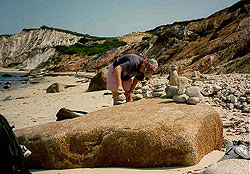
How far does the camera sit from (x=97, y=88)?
11.4 meters

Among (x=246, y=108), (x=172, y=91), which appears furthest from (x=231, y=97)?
(x=172, y=91)

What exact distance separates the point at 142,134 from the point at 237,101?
330cm

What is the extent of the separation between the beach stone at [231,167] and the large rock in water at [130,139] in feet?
1.89

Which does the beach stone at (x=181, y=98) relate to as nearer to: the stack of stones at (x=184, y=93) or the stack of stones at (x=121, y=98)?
the stack of stones at (x=184, y=93)

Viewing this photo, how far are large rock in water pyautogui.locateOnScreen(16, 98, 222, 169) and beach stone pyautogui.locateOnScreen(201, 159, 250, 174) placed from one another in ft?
1.89

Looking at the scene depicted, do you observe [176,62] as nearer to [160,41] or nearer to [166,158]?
[160,41]

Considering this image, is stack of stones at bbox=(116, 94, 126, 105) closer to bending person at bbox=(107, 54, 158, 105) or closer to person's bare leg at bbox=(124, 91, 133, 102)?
person's bare leg at bbox=(124, 91, 133, 102)

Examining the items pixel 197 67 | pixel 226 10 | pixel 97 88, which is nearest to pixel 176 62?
pixel 197 67

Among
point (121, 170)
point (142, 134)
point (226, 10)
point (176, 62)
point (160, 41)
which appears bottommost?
point (121, 170)

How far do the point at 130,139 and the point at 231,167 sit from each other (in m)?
1.14

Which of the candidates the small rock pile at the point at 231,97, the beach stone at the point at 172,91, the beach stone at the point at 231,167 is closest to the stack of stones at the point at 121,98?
the beach stone at the point at 172,91

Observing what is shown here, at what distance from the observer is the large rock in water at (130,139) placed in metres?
2.56

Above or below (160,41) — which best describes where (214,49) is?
below

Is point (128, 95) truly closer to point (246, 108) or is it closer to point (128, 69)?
point (128, 69)
